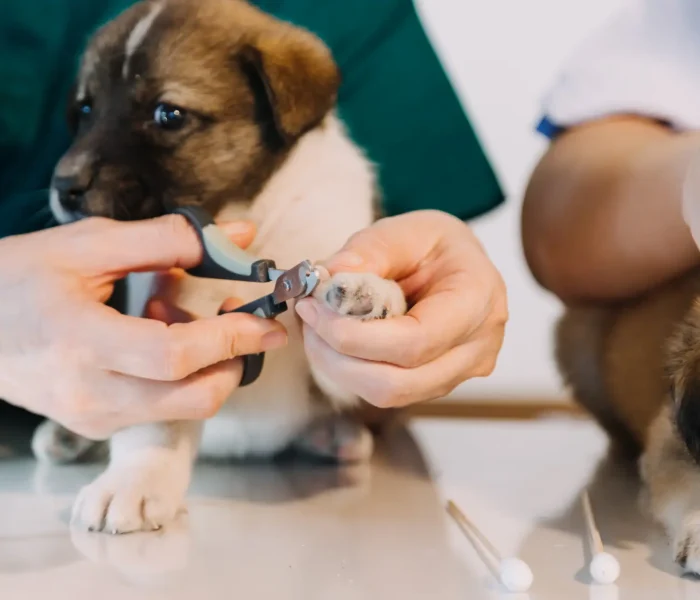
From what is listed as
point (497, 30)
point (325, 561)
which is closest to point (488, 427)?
point (325, 561)

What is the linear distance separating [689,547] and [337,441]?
1.62ft

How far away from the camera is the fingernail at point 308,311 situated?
2.46ft

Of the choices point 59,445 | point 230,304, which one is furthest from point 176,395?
point 59,445

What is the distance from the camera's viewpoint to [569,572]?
707mm

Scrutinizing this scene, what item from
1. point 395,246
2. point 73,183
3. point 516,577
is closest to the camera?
point 516,577

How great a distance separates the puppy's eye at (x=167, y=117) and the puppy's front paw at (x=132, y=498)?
45cm

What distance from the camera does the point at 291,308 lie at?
36.8 inches

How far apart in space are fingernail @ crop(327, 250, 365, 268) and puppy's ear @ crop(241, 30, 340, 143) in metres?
0.38

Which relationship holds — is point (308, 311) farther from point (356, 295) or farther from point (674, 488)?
point (674, 488)

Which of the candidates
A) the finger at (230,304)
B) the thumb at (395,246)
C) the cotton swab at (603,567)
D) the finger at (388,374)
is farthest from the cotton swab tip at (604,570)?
the finger at (230,304)

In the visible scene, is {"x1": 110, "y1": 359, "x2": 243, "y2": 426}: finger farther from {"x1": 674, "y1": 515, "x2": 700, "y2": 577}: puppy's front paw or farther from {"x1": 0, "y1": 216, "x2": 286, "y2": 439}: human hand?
{"x1": 674, "y1": 515, "x2": 700, "y2": 577}: puppy's front paw

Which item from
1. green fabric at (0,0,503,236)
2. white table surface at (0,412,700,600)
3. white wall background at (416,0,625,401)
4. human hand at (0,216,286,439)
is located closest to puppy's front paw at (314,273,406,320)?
human hand at (0,216,286,439)

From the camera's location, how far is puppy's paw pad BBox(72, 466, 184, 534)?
0.79 metres

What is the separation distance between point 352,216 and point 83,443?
1.56ft
